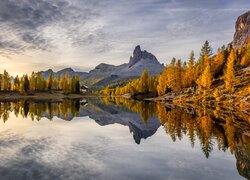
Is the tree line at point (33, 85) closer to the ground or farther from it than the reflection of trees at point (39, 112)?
farther from it

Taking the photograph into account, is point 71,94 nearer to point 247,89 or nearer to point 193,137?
point 247,89

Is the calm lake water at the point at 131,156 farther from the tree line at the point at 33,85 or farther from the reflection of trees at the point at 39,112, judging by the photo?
the tree line at the point at 33,85

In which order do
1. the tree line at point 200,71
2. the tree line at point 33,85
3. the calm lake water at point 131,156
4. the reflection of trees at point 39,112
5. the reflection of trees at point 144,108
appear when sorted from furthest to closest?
the tree line at point 33,85
the tree line at point 200,71
the reflection of trees at point 144,108
the reflection of trees at point 39,112
the calm lake water at point 131,156

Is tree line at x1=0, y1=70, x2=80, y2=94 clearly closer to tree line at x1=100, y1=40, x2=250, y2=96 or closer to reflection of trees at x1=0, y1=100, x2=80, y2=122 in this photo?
tree line at x1=100, y1=40, x2=250, y2=96

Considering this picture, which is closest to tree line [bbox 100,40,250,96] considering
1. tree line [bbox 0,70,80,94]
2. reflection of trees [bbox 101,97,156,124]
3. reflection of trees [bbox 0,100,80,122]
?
reflection of trees [bbox 101,97,156,124]

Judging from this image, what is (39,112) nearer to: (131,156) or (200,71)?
(131,156)

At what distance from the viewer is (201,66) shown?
11069 centimetres

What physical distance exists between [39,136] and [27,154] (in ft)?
29.2

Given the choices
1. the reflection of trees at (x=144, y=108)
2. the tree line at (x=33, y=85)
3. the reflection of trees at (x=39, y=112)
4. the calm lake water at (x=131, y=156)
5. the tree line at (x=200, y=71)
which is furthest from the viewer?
the tree line at (x=33, y=85)

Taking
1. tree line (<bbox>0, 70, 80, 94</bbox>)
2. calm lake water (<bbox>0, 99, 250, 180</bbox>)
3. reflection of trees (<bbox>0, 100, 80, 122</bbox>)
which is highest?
tree line (<bbox>0, 70, 80, 94</bbox>)

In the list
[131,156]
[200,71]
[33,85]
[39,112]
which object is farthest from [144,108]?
[33,85]

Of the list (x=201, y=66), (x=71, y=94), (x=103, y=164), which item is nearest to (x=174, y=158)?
(x=103, y=164)

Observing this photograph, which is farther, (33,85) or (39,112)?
(33,85)

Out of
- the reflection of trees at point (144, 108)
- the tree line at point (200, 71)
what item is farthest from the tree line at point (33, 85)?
the reflection of trees at point (144, 108)
